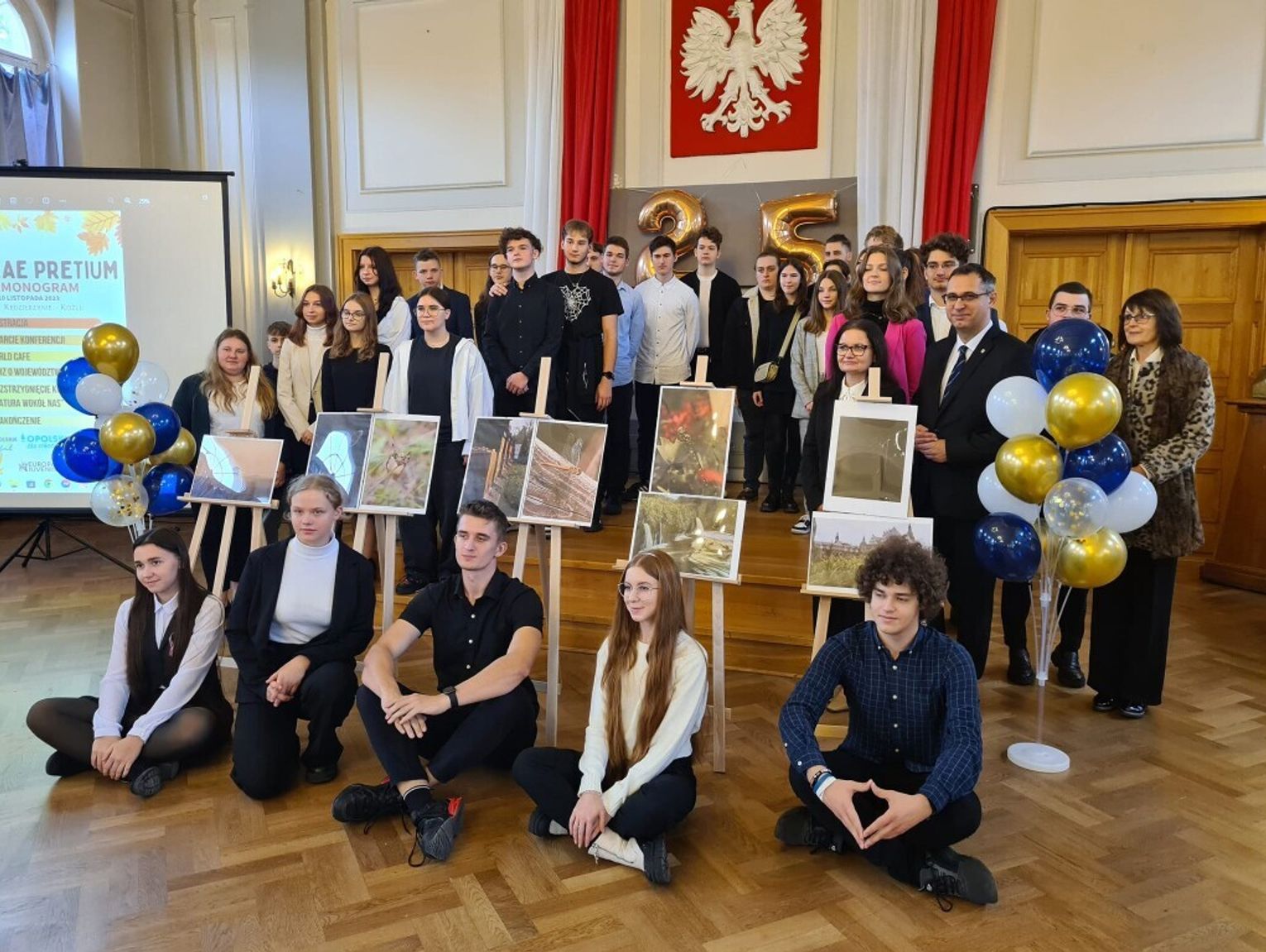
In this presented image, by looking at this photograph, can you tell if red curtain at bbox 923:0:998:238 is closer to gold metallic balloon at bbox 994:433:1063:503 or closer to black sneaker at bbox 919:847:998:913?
gold metallic balloon at bbox 994:433:1063:503

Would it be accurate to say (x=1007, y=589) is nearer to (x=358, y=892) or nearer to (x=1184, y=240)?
(x=358, y=892)

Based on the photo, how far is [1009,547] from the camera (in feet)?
10.3

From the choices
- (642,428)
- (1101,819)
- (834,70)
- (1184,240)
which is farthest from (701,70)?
(1101,819)

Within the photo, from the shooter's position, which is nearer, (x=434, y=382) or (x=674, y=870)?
(x=674, y=870)

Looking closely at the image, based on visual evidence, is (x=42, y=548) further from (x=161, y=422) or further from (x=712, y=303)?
(x=712, y=303)

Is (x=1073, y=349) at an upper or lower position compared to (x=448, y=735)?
upper

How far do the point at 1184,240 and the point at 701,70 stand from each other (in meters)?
3.49

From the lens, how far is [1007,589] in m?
4.07

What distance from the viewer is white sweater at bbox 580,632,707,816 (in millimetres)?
2611

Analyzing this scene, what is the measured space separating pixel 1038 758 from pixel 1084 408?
1.24m

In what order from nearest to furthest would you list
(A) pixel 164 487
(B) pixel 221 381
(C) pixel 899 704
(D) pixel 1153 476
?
(C) pixel 899 704 < (D) pixel 1153 476 < (A) pixel 164 487 < (B) pixel 221 381

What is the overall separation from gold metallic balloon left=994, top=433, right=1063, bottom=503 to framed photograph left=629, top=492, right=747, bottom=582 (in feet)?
2.98

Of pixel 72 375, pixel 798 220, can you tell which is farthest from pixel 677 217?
pixel 72 375

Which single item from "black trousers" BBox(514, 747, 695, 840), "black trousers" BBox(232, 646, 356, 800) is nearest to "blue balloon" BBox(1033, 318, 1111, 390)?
"black trousers" BBox(514, 747, 695, 840)
